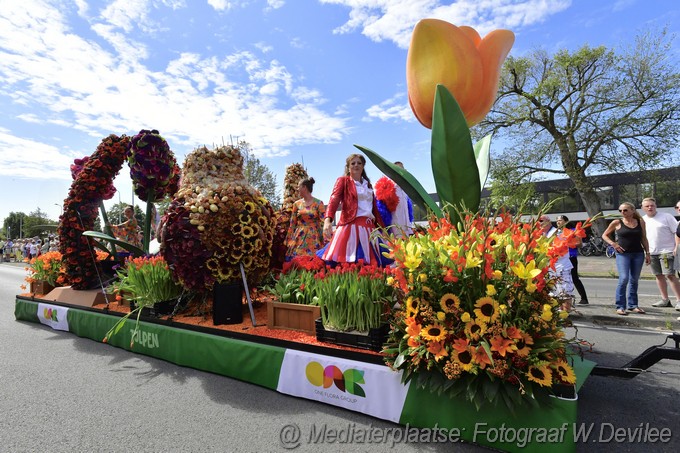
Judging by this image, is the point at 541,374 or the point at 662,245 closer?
the point at 541,374

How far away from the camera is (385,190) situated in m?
4.45

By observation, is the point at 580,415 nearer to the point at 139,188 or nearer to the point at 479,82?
the point at 479,82

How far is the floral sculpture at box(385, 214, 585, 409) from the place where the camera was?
178 cm

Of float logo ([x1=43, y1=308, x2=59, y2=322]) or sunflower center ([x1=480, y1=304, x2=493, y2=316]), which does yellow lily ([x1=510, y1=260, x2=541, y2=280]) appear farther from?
float logo ([x1=43, y1=308, x2=59, y2=322])

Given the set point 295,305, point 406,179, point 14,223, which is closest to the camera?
point 406,179

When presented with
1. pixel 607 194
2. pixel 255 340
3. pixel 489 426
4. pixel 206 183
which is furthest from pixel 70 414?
pixel 607 194

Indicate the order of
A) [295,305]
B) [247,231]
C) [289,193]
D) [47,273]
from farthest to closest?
[289,193], [47,273], [247,231], [295,305]

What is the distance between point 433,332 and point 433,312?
0.10m

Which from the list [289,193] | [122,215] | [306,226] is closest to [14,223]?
[122,215]

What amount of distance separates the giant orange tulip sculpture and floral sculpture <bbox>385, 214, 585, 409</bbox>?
1.14 ft

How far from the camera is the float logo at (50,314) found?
4866 mm

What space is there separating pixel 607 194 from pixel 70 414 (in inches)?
1130

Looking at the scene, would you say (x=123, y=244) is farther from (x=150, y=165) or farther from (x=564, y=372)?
(x=564, y=372)

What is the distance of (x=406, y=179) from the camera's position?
238 cm
